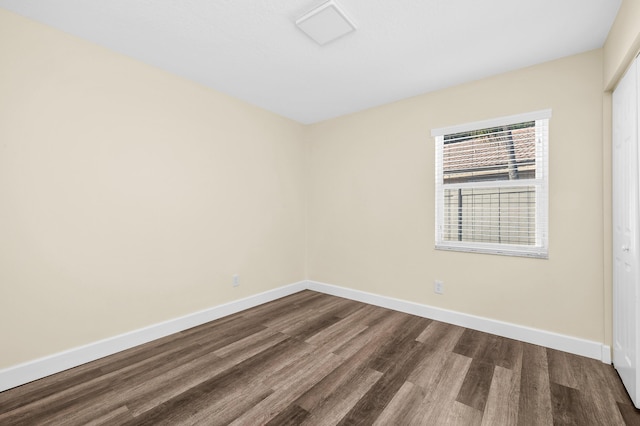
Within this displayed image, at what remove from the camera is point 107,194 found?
2.39 meters

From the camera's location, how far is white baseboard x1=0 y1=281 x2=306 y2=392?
1952 mm

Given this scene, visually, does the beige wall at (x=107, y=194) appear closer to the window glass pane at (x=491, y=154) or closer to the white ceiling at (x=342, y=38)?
the white ceiling at (x=342, y=38)

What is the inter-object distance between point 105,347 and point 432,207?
3473mm

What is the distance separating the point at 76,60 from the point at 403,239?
3.59 metres

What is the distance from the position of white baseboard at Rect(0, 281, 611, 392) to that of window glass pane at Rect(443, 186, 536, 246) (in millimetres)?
843

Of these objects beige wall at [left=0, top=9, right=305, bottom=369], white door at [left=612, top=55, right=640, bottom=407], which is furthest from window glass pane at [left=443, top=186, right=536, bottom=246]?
beige wall at [left=0, top=9, right=305, bottom=369]

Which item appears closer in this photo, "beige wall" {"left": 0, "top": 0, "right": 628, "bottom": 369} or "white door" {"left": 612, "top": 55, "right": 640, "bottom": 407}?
"white door" {"left": 612, "top": 55, "right": 640, "bottom": 407}

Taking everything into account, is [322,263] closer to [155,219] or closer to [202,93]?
[155,219]

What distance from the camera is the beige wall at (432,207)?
2.35 m

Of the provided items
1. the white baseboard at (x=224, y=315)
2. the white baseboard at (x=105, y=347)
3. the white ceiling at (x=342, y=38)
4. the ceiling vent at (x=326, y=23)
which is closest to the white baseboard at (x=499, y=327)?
the white baseboard at (x=224, y=315)

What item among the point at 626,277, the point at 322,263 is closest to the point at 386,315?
the point at 322,263

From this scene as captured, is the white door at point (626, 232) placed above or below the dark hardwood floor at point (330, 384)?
above

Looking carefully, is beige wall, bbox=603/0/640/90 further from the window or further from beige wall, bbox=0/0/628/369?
the window

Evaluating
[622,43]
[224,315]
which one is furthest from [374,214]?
[622,43]
